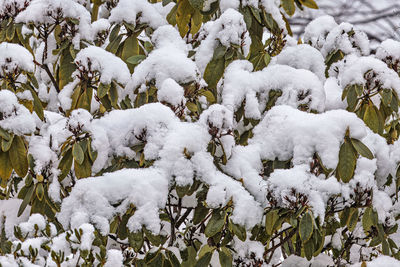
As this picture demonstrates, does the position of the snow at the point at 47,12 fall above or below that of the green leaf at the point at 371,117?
above

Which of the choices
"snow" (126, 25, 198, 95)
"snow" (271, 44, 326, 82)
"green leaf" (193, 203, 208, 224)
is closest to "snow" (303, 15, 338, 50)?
"snow" (271, 44, 326, 82)

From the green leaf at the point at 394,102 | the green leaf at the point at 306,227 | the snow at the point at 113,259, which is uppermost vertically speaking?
the green leaf at the point at 394,102

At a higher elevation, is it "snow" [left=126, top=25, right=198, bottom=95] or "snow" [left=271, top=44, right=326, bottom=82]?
"snow" [left=126, top=25, right=198, bottom=95]

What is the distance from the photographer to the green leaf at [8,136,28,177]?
6.58 feet

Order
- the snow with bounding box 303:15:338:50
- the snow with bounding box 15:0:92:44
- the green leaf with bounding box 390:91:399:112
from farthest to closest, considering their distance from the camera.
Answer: the snow with bounding box 303:15:338:50
the snow with bounding box 15:0:92:44
the green leaf with bounding box 390:91:399:112

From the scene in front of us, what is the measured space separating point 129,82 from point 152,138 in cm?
44

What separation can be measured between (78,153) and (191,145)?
16.6 inches

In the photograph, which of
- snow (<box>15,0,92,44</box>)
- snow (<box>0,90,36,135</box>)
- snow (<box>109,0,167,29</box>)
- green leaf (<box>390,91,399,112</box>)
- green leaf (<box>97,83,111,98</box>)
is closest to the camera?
snow (<box>0,90,36,135</box>)

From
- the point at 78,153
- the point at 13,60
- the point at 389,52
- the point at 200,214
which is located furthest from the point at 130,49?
the point at 389,52

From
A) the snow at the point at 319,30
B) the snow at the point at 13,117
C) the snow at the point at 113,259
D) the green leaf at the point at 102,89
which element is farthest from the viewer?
the snow at the point at 319,30

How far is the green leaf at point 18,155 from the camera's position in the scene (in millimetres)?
2006

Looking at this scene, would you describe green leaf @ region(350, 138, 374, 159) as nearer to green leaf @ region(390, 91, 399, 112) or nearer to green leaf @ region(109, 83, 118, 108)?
green leaf @ region(390, 91, 399, 112)

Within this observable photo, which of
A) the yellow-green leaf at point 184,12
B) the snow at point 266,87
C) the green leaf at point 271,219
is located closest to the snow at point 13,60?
the yellow-green leaf at point 184,12

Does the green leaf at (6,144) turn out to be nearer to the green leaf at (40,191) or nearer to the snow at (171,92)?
the green leaf at (40,191)
